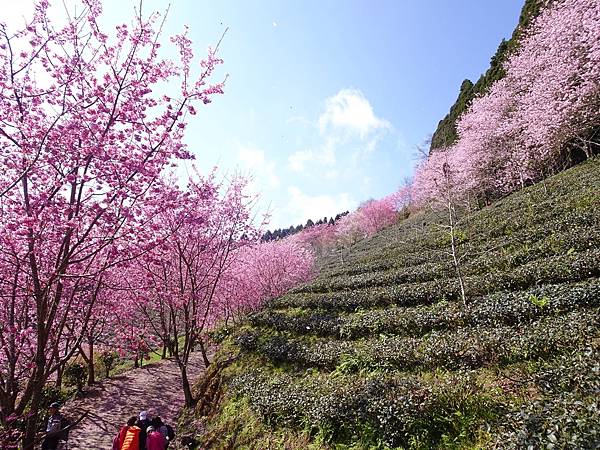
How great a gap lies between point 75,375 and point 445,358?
15342mm

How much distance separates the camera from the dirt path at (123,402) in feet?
35.6

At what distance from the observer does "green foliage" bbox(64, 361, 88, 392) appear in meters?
14.5

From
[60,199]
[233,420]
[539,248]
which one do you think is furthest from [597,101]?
[60,199]

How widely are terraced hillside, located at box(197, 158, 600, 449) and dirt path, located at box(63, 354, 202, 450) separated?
7.47 feet

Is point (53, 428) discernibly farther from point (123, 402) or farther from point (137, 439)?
point (123, 402)

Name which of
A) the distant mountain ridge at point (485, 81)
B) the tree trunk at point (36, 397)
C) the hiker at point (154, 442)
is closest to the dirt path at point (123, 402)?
the hiker at point (154, 442)

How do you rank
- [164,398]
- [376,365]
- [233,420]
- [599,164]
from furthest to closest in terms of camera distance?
[599,164], [164,398], [233,420], [376,365]

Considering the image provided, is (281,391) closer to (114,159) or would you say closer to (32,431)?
(32,431)

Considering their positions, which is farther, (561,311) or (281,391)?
(281,391)

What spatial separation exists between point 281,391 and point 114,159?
627cm

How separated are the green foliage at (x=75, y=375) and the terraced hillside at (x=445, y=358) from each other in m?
5.84

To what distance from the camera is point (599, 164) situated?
1786cm

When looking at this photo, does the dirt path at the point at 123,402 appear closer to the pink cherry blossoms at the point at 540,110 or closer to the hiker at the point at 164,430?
the hiker at the point at 164,430

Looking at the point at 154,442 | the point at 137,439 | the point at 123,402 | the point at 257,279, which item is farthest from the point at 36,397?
the point at 257,279
